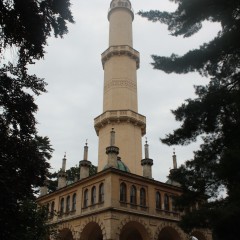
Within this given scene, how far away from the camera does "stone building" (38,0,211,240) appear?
29.9 m

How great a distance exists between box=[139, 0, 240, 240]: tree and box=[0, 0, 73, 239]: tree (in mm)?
5853

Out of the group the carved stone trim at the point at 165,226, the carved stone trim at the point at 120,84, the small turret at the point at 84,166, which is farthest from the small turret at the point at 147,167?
the carved stone trim at the point at 120,84

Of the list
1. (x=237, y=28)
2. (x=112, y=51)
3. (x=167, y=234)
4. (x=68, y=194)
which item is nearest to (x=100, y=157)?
(x=68, y=194)

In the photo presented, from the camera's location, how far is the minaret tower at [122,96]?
3847 cm

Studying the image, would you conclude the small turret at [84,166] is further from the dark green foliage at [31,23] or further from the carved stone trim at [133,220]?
the dark green foliage at [31,23]

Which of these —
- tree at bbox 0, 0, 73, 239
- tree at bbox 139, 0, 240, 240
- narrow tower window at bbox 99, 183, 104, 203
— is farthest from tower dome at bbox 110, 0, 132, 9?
tree at bbox 0, 0, 73, 239

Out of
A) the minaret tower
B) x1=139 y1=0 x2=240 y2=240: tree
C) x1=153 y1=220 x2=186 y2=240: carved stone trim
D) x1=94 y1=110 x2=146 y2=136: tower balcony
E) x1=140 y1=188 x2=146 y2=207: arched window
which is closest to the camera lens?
x1=139 y1=0 x2=240 y2=240: tree

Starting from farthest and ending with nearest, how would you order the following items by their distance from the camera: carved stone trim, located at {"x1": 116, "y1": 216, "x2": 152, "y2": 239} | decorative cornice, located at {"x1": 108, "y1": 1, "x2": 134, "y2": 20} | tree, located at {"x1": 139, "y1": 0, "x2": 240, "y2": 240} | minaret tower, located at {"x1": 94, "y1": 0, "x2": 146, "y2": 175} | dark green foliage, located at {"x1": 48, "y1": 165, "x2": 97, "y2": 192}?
dark green foliage, located at {"x1": 48, "y1": 165, "x2": 97, "y2": 192} → decorative cornice, located at {"x1": 108, "y1": 1, "x2": 134, "y2": 20} → minaret tower, located at {"x1": 94, "y1": 0, "x2": 146, "y2": 175} → carved stone trim, located at {"x1": 116, "y1": 216, "x2": 152, "y2": 239} → tree, located at {"x1": 139, "y1": 0, "x2": 240, "y2": 240}

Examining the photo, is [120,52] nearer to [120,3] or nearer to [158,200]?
[120,3]

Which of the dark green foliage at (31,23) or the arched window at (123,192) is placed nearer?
the dark green foliage at (31,23)

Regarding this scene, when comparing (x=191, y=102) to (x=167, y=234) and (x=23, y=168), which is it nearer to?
(x=23, y=168)

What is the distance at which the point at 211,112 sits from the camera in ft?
48.9

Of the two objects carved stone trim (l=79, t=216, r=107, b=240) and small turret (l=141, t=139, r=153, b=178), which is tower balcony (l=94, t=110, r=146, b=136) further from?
carved stone trim (l=79, t=216, r=107, b=240)

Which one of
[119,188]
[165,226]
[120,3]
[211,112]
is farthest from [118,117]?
[211,112]
